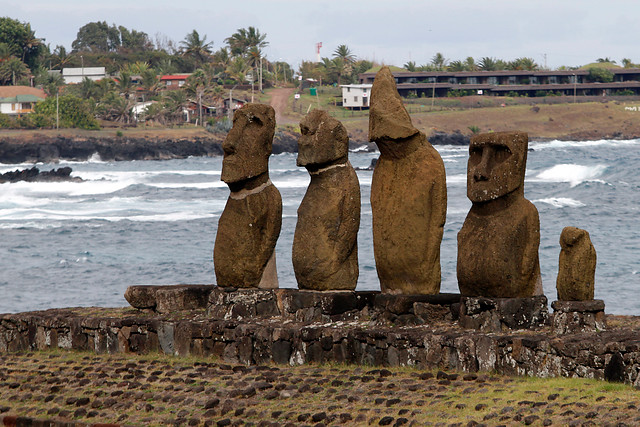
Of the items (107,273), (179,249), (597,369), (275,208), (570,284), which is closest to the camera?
(597,369)

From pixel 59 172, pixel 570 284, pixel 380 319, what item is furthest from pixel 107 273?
pixel 59 172

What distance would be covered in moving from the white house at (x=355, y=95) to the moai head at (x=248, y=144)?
9932 cm

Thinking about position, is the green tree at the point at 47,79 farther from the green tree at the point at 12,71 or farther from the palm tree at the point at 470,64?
the palm tree at the point at 470,64

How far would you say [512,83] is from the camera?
122 m

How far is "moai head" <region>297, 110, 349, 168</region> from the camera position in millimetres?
13234

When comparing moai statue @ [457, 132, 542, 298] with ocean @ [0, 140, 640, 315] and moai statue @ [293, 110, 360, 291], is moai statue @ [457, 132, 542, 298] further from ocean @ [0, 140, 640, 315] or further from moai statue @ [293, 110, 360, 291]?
ocean @ [0, 140, 640, 315]

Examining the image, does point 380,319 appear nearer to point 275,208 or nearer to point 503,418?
point 275,208

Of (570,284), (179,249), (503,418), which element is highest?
(570,284)

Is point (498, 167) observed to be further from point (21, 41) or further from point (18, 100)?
point (21, 41)

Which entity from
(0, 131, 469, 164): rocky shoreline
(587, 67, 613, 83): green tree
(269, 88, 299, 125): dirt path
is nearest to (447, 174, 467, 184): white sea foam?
(0, 131, 469, 164): rocky shoreline

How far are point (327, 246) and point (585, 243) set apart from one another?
3281 millimetres

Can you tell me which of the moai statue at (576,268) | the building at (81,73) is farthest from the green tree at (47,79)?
the moai statue at (576,268)

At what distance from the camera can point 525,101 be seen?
119250mm

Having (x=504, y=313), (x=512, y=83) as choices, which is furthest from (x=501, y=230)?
(x=512, y=83)
